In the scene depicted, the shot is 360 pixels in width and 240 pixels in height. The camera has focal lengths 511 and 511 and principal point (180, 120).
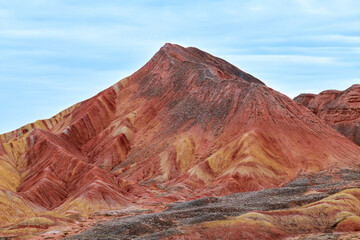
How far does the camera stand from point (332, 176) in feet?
293

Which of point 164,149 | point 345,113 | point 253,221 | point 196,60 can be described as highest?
point 196,60

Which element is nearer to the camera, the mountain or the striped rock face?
the striped rock face

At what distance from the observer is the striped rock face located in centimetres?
8512

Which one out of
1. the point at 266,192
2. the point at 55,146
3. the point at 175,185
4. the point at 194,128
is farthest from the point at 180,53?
the point at 266,192

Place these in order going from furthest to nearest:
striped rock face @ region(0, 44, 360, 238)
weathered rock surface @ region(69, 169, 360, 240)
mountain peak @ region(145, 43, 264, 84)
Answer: mountain peak @ region(145, 43, 264, 84)
striped rock face @ region(0, 44, 360, 238)
weathered rock surface @ region(69, 169, 360, 240)

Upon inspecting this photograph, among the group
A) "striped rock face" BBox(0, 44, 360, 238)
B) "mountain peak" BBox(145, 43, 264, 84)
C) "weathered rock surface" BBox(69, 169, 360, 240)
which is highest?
"mountain peak" BBox(145, 43, 264, 84)

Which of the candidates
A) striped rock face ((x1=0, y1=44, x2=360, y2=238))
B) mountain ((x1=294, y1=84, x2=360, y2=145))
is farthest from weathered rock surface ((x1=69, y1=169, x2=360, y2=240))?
mountain ((x1=294, y1=84, x2=360, y2=145))

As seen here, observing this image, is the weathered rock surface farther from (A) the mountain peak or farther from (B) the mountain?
(B) the mountain

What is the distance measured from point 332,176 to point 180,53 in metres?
72.0

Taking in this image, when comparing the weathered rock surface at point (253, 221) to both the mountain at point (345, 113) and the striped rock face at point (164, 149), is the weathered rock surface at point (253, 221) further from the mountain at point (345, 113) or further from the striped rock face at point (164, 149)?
the mountain at point (345, 113)

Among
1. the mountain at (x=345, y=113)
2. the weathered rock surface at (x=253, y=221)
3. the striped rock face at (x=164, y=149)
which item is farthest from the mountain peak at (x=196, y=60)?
the weathered rock surface at (x=253, y=221)

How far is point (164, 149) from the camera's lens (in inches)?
4289

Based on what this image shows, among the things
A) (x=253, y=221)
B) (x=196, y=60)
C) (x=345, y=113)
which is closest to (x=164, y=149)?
(x=196, y=60)

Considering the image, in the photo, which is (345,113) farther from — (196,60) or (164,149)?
(164,149)
